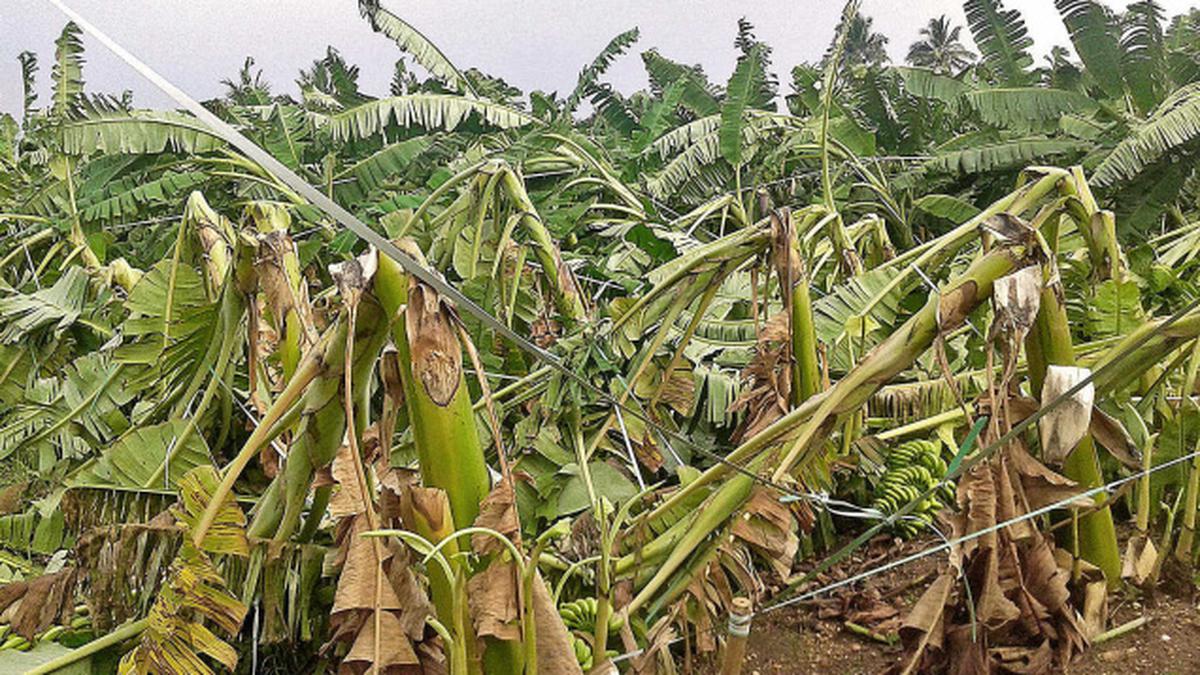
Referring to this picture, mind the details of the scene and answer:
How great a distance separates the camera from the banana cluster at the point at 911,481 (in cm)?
148

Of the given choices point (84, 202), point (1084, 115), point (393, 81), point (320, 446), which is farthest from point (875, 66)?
point (320, 446)

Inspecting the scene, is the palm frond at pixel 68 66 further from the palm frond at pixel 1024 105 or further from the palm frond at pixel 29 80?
the palm frond at pixel 1024 105

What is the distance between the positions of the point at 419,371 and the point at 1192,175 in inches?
158

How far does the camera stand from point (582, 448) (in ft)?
4.40

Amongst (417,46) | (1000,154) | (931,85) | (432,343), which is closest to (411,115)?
(417,46)

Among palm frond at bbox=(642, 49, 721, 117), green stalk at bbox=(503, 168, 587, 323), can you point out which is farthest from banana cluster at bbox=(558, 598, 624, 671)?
palm frond at bbox=(642, 49, 721, 117)

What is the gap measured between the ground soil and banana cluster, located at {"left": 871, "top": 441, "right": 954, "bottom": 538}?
114mm

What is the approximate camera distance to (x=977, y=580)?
1.06 meters

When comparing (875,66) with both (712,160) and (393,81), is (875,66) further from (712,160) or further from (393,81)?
(393,81)

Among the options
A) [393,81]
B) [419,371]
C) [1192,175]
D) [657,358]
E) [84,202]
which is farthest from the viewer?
[393,81]

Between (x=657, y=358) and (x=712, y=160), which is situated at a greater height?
(x=712, y=160)

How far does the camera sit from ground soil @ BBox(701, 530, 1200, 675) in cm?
117

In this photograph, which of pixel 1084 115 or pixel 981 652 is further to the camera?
pixel 1084 115

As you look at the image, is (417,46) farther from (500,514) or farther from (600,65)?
(500,514)
